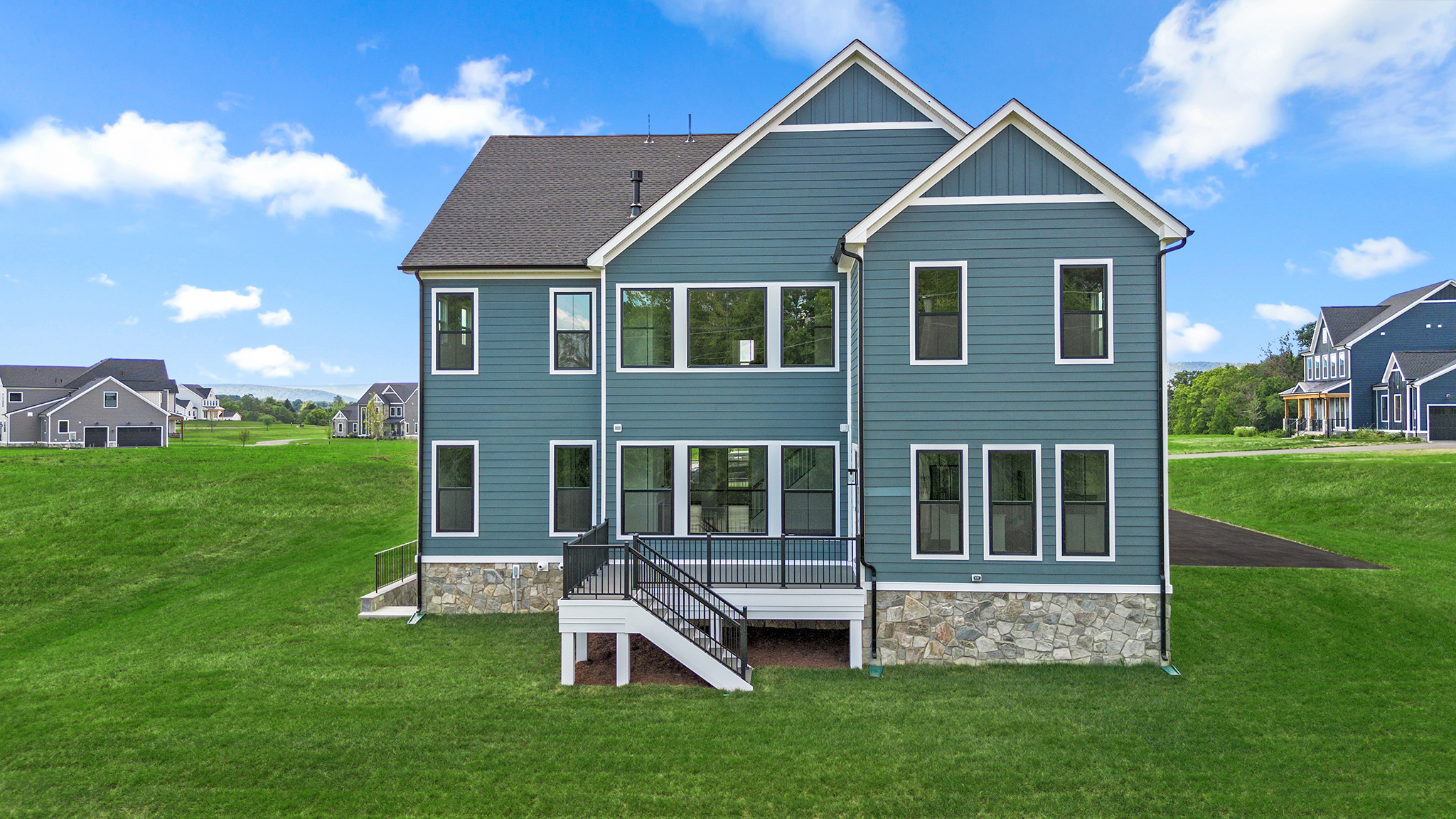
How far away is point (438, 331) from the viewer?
40.7ft

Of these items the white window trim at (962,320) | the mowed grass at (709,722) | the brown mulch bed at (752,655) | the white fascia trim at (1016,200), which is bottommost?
the brown mulch bed at (752,655)

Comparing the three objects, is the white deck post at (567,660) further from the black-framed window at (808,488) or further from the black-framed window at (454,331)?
the black-framed window at (454,331)

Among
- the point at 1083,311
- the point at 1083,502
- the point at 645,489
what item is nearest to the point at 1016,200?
the point at 1083,311

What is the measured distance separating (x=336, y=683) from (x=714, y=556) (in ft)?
19.5

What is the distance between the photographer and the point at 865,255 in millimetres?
9898

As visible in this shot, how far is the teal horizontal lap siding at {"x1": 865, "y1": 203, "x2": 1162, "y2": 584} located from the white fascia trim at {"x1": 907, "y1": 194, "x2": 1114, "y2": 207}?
0.10 metres

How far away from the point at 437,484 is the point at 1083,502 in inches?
459

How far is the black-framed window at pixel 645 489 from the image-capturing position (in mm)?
11672

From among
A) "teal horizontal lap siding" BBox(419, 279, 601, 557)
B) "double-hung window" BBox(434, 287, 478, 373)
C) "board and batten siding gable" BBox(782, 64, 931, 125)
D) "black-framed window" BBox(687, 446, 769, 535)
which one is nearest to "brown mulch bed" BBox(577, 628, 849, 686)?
"black-framed window" BBox(687, 446, 769, 535)

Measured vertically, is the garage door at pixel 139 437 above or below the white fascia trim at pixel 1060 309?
below

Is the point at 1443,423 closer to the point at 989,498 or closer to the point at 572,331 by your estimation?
the point at 989,498

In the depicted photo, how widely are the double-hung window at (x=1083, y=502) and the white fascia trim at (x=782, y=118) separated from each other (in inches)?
240

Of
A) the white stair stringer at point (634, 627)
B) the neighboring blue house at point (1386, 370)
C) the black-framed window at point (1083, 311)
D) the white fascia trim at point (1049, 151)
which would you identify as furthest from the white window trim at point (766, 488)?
the neighboring blue house at point (1386, 370)

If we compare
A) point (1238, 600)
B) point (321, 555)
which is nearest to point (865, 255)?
point (1238, 600)
